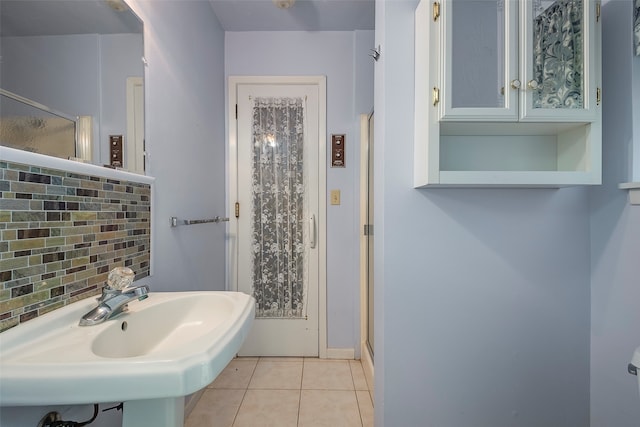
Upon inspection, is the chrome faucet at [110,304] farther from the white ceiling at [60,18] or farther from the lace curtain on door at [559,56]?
the lace curtain on door at [559,56]

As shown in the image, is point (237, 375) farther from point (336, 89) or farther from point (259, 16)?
point (259, 16)

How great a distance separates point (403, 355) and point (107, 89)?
1.46 m

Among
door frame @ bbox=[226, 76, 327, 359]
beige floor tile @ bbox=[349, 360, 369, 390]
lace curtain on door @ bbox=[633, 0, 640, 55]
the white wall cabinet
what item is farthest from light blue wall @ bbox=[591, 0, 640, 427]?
door frame @ bbox=[226, 76, 327, 359]

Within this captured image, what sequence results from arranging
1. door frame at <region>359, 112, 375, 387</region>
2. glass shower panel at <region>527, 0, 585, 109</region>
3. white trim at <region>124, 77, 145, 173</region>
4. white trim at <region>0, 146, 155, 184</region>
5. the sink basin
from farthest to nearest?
door frame at <region>359, 112, 375, 387</region> → white trim at <region>124, 77, 145, 173</region> → glass shower panel at <region>527, 0, 585, 109</region> → white trim at <region>0, 146, 155, 184</region> → the sink basin

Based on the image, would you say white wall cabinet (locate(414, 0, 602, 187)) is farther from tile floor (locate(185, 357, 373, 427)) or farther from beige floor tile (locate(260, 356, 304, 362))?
beige floor tile (locate(260, 356, 304, 362))

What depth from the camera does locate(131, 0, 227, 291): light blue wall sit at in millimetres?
1256

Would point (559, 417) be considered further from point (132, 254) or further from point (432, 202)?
point (132, 254)

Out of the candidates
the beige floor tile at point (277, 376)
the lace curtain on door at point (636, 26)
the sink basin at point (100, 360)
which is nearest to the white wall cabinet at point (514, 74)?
the lace curtain on door at point (636, 26)

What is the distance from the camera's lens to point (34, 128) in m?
0.73

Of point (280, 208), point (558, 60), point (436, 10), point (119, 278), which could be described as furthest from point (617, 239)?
point (280, 208)

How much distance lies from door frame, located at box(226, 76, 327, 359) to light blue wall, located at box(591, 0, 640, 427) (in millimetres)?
1441

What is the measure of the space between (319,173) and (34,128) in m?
1.54

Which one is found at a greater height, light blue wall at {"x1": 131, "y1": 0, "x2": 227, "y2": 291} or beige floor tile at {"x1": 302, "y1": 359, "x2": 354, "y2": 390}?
light blue wall at {"x1": 131, "y1": 0, "x2": 227, "y2": 291}

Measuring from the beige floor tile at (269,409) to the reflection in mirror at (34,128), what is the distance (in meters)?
1.48
